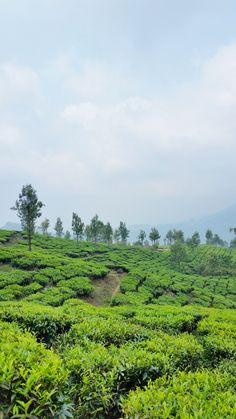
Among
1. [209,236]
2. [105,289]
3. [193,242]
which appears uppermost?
[209,236]

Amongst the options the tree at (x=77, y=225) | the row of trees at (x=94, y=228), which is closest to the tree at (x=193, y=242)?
the row of trees at (x=94, y=228)

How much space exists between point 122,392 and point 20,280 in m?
17.2

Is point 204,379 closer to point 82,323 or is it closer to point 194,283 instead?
point 82,323

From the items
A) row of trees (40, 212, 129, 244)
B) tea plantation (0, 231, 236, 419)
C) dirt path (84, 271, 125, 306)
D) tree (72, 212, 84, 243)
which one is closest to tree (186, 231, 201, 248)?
row of trees (40, 212, 129, 244)

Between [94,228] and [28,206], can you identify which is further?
[94,228]

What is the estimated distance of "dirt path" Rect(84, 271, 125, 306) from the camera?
20.8 meters

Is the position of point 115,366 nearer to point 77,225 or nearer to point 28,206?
point 28,206

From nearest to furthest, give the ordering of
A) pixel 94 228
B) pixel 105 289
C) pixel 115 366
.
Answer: pixel 115 366, pixel 105 289, pixel 94 228

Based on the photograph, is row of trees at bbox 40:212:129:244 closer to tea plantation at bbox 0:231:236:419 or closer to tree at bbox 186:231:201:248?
tree at bbox 186:231:201:248

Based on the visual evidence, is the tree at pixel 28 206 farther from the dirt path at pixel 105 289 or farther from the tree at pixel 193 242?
the tree at pixel 193 242

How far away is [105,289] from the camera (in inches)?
940

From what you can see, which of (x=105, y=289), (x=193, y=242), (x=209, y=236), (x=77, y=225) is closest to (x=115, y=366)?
(x=105, y=289)

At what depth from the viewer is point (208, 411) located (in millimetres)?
3754

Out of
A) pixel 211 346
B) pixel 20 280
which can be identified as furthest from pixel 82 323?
pixel 20 280
